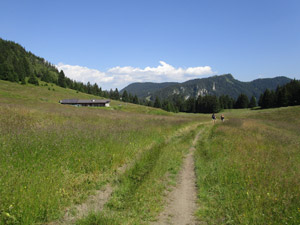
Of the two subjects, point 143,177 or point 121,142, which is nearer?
point 143,177

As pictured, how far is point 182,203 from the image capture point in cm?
529

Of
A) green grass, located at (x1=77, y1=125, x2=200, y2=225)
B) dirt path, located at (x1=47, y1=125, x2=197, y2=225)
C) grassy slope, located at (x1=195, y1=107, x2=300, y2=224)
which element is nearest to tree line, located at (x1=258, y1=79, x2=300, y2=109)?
grassy slope, located at (x1=195, y1=107, x2=300, y2=224)

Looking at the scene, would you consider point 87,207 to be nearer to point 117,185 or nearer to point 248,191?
point 117,185

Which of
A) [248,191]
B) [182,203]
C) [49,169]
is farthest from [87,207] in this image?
[248,191]

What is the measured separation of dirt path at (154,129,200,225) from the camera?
14.5ft

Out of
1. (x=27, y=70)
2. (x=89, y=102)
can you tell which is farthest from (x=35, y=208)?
(x=27, y=70)

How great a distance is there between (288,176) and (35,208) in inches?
316

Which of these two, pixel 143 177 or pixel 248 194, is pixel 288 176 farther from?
pixel 143 177

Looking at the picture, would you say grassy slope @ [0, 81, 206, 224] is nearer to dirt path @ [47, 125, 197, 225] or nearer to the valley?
the valley

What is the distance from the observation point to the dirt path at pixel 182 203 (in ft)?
14.5

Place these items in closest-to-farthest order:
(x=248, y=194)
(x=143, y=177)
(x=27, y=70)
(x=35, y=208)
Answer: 1. (x=35, y=208)
2. (x=248, y=194)
3. (x=143, y=177)
4. (x=27, y=70)

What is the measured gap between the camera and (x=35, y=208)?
13.1ft

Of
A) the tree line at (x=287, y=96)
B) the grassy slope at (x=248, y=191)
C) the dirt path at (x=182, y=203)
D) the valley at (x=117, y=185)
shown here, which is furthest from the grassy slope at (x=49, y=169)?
the tree line at (x=287, y=96)

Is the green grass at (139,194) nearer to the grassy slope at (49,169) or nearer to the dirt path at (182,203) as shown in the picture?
the dirt path at (182,203)
